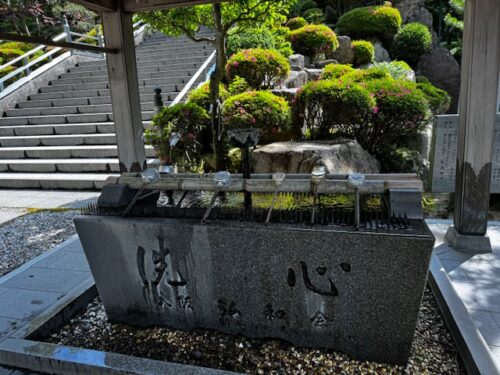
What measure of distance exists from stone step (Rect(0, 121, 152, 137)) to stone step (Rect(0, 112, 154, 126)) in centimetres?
27

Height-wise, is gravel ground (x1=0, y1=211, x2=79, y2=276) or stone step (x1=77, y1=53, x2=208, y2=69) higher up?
stone step (x1=77, y1=53, x2=208, y2=69)

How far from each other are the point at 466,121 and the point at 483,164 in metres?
0.55

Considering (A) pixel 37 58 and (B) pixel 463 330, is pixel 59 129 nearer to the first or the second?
(A) pixel 37 58

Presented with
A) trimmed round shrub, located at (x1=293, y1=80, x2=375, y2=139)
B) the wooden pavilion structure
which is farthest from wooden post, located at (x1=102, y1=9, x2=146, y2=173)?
trimmed round shrub, located at (x1=293, y1=80, x2=375, y2=139)

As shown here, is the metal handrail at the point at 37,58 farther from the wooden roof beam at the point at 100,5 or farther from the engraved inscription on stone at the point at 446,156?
the engraved inscription on stone at the point at 446,156

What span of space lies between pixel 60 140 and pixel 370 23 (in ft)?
40.3

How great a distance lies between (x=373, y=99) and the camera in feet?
24.7

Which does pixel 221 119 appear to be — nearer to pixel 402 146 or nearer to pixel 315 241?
pixel 402 146

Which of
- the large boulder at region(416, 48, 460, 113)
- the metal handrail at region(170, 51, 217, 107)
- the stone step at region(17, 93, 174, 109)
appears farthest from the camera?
the large boulder at region(416, 48, 460, 113)

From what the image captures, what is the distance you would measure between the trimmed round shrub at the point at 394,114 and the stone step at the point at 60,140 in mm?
6566

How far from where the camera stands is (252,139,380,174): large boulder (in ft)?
21.3

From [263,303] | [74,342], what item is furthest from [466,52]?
[74,342]

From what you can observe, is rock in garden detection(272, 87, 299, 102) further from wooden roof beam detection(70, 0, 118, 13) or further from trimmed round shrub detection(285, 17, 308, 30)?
trimmed round shrub detection(285, 17, 308, 30)

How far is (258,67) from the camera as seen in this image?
9.64m
